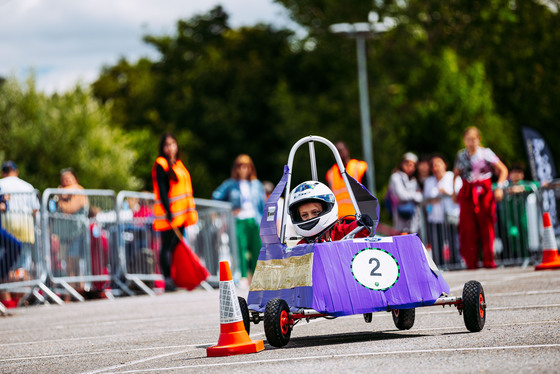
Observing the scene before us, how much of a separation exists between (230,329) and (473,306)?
5.72 ft

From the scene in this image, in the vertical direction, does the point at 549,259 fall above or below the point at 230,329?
above

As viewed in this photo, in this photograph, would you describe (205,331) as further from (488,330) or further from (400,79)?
(400,79)

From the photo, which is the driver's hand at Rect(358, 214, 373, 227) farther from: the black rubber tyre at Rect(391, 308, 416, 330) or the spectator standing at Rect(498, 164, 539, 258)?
the spectator standing at Rect(498, 164, 539, 258)

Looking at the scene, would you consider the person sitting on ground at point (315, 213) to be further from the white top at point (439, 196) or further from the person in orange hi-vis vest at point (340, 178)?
the white top at point (439, 196)

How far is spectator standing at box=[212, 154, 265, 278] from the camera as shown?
18.2 m

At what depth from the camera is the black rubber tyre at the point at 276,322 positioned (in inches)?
→ 311

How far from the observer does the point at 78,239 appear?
1795 centimetres

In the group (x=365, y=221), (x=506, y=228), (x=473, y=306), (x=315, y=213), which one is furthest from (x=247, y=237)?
(x=473, y=306)

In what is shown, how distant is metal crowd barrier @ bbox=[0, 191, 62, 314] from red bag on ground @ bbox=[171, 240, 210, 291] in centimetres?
189

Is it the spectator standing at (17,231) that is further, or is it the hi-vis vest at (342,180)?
the spectator standing at (17,231)

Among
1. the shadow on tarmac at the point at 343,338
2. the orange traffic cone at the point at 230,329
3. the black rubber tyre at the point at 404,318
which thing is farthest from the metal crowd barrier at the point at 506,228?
the orange traffic cone at the point at 230,329

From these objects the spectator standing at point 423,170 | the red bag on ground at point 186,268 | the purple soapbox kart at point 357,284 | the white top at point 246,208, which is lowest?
the purple soapbox kart at point 357,284

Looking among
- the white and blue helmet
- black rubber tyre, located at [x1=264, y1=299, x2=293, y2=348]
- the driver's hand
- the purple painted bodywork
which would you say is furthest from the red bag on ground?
black rubber tyre, located at [x1=264, y1=299, x2=293, y2=348]

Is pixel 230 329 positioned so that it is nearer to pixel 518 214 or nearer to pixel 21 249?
pixel 21 249
